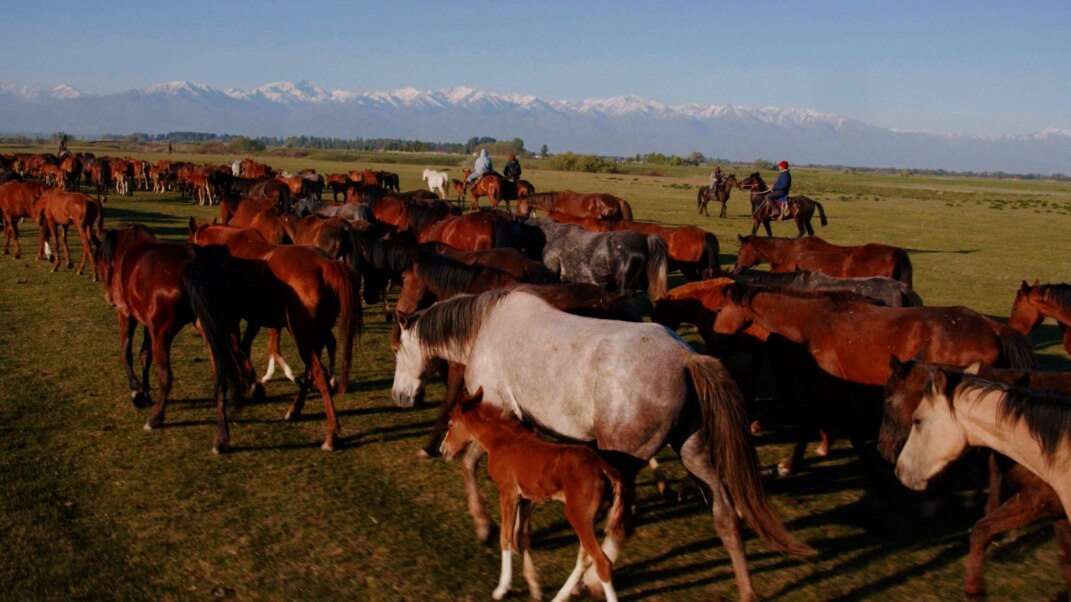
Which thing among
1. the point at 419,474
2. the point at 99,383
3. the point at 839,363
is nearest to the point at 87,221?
the point at 99,383

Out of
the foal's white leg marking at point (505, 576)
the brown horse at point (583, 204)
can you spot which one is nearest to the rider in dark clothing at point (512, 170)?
the brown horse at point (583, 204)

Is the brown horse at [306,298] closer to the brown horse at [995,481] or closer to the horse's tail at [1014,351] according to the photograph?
the brown horse at [995,481]

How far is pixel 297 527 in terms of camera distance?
523 cm

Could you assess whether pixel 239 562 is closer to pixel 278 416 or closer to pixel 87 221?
pixel 278 416

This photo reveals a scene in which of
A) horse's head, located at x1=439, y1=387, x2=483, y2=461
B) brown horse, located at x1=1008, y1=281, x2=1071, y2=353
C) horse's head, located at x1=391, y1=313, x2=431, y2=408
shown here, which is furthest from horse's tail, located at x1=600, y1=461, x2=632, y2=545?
brown horse, located at x1=1008, y1=281, x2=1071, y2=353

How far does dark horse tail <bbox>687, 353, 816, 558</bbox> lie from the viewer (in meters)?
4.27

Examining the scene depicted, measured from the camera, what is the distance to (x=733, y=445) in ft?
14.1

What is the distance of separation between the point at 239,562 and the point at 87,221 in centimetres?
1292

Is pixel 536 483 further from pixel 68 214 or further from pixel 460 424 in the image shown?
pixel 68 214

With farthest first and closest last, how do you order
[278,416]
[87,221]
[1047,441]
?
[87,221], [278,416], [1047,441]

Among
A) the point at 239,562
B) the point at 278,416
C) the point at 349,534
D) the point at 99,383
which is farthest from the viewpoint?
the point at 99,383

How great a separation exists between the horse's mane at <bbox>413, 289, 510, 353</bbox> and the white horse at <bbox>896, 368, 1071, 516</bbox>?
9.44 feet

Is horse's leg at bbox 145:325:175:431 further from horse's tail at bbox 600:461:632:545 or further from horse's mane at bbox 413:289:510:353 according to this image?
horse's tail at bbox 600:461:632:545

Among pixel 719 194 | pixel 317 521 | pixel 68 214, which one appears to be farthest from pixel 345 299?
pixel 719 194
